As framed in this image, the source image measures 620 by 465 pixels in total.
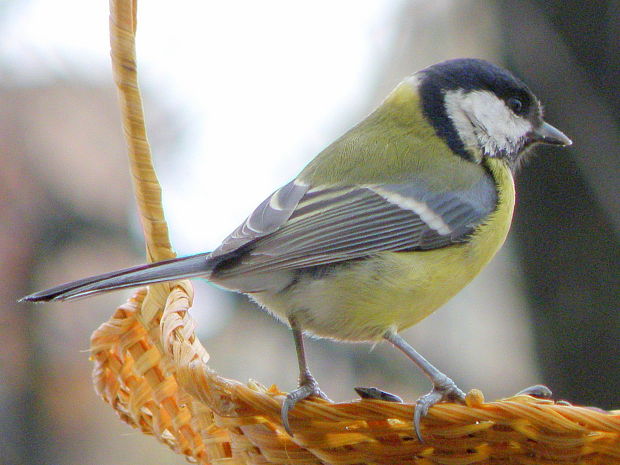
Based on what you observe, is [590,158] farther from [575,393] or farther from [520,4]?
[575,393]

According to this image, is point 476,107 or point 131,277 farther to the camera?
point 476,107

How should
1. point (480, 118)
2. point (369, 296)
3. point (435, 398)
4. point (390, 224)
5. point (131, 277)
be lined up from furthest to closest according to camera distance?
point (480, 118) < point (390, 224) < point (369, 296) < point (131, 277) < point (435, 398)

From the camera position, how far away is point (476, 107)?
6.15 ft

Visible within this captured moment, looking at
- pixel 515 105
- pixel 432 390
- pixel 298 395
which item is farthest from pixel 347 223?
pixel 515 105

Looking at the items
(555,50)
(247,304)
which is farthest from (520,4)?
(247,304)

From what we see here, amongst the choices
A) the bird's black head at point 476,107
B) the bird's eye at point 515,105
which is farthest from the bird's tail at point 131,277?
the bird's eye at point 515,105

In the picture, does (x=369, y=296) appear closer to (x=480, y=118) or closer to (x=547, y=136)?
(x=480, y=118)

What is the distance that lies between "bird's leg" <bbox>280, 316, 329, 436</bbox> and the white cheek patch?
67cm

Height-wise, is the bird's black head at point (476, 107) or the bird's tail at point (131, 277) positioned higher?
the bird's tail at point (131, 277)

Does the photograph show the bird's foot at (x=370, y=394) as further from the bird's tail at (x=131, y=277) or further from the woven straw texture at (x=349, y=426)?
the bird's tail at (x=131, y=277)

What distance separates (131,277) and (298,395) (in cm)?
36

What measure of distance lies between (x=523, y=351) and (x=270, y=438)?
240 cm

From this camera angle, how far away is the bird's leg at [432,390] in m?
1.01

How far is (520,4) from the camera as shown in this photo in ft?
10.0
